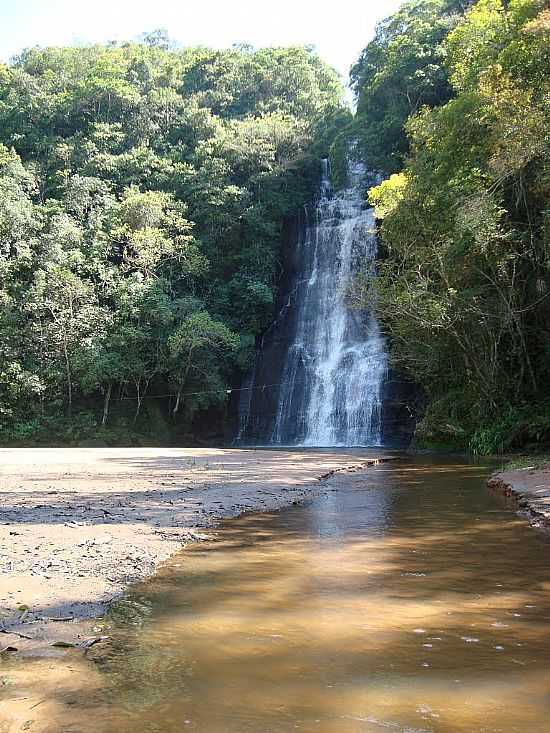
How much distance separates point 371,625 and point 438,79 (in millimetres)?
34984

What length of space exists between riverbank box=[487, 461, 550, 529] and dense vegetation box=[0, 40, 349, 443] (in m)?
19.1

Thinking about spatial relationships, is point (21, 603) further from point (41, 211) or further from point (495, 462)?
point (41, 211)

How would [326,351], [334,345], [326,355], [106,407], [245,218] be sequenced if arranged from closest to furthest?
[106,407], [326,355], [326,351], [334,345], [245,218]

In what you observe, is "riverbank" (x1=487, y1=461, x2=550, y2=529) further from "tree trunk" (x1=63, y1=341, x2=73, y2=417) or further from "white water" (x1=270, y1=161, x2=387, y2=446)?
"tree trunk" (x1=63, y1=341, x2=73, y2=417)

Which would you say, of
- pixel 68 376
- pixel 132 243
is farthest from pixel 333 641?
pixel 132 243

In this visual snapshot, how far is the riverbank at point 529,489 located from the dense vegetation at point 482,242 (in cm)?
530

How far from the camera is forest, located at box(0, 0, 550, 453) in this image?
52.8 feet

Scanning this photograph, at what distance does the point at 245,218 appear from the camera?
34031 millimetres

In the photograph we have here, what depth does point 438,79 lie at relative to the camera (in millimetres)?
33125

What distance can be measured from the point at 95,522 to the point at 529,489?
5786 mm

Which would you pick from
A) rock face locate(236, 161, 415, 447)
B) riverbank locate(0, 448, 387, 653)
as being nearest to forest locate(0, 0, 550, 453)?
rock face locate(236, 161, 415, 447)

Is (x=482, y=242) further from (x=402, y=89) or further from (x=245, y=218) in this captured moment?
(x=402, y=89)

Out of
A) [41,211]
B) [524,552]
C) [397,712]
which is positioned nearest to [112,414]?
[41,211]

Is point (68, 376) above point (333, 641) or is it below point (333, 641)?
above
